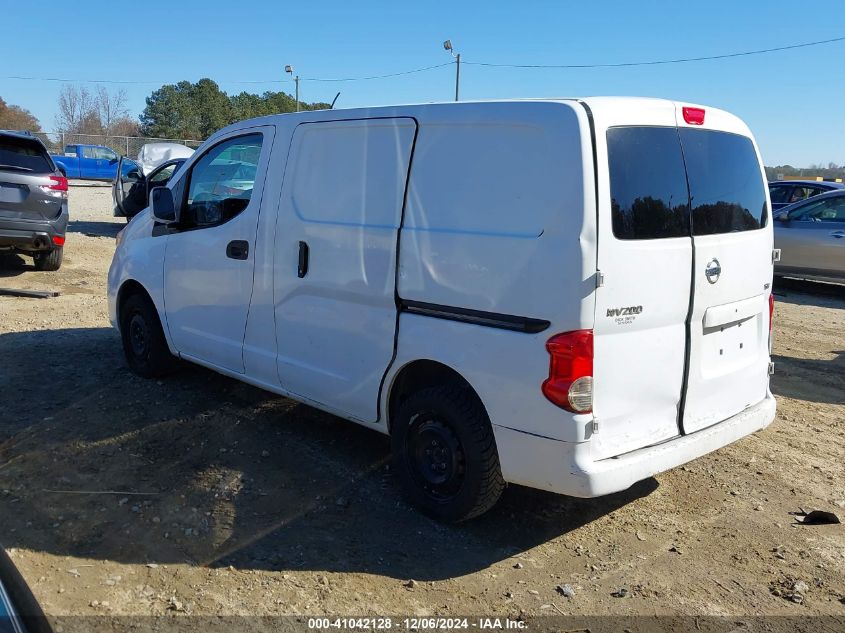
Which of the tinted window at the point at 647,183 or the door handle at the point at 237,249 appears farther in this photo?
the door handle at the point at 237,249

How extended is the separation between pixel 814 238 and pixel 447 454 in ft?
33.4

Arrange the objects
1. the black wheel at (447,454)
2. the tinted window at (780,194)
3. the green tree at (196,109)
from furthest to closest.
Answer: the green tree at (196,109)
the tinted window at (780,194)
the black wheel at (447,454)

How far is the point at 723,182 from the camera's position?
4.03 m

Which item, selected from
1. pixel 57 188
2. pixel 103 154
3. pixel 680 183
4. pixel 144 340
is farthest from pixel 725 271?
pixel 103 154

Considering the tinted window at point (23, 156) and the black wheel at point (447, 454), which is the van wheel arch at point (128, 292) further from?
the tinted window at point (23, 156)

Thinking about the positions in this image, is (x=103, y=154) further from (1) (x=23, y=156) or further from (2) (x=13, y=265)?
(1) (x=23, y=156)

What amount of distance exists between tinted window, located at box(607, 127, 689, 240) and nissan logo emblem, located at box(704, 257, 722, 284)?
0.22 m

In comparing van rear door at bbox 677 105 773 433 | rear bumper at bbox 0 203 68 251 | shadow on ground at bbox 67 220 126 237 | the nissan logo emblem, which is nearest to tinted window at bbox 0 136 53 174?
rear bumper at bbox 0 203 68 251

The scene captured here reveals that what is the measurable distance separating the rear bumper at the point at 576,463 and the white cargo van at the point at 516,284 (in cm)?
1

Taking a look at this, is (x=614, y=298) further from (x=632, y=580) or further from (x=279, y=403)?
(x=279, y=403)

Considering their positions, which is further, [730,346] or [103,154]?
[103,154]

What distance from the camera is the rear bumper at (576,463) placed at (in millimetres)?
3402

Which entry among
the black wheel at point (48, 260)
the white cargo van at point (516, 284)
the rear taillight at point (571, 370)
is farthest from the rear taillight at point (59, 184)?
the rear taillight at point (571, 370)

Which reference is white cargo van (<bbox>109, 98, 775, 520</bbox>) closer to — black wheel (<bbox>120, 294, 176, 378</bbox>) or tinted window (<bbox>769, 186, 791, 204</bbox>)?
black wheel (<bbox>120, 294, 176, 378</bbox>)
